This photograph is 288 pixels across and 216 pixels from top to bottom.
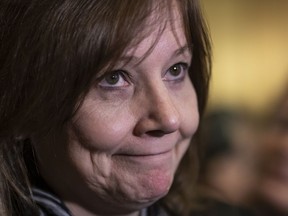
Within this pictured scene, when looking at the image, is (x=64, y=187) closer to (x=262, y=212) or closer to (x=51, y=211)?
(x=51, y=211)

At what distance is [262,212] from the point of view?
156cm

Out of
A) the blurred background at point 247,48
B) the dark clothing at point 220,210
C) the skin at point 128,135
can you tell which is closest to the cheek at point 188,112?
the skin at point 128,135

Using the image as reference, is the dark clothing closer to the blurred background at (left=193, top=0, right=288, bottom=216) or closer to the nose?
the blurred background at (left=193, top=0, right=288, bottom=216)

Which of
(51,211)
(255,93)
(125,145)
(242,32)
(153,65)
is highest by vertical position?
(153,65)

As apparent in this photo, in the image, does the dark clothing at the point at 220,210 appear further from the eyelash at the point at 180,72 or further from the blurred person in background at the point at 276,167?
the eyelash at the point at 180,72

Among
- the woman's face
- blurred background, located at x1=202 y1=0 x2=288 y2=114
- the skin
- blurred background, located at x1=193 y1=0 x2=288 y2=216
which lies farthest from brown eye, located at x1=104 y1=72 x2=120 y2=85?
blurred background, located at x1=202 y1=0 x2=288 y2=114

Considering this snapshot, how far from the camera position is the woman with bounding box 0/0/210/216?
2.67ft

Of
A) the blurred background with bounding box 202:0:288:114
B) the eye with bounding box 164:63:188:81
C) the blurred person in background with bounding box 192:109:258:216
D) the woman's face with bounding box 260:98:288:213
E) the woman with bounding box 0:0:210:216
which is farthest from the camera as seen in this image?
the blurred background with bounding box 202:0:288:114

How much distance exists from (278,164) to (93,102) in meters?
0.82

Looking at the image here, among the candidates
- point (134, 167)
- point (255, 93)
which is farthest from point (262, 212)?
point (255, 93)

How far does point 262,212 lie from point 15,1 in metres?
0.95

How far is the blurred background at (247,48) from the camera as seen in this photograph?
3.63 m

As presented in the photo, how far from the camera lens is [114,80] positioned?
86cm

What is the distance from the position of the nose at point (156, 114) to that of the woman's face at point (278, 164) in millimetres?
725
